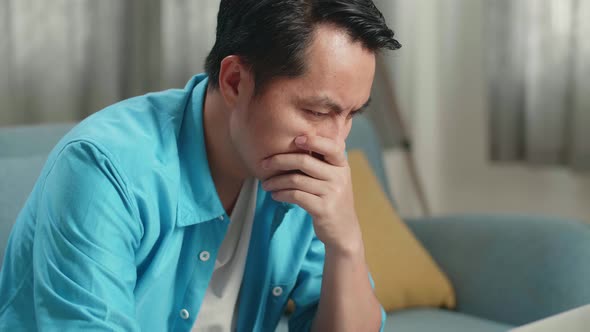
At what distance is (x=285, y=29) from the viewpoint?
107 centimetres

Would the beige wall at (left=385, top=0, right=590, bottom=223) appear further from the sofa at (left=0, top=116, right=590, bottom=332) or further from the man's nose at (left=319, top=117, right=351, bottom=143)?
the man's nose at (left=319, top=117, right=351, bottom=143)

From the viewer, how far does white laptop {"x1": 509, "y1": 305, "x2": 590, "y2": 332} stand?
0.69 m

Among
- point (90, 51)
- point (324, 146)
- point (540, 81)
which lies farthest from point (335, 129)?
point (540, 81)

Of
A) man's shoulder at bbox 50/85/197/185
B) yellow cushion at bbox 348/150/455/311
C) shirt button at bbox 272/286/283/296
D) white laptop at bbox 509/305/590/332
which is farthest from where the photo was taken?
yellow cushion at bbox 348/150/455/311

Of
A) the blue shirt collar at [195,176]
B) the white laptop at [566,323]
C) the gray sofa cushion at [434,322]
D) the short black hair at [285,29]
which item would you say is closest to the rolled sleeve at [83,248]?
the blue shirt collar at [195,176]

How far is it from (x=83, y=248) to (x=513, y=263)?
1.13 metres

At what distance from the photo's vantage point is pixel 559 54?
239 cm

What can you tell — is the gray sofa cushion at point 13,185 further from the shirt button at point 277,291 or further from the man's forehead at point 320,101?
the man's forehead at point 320,101

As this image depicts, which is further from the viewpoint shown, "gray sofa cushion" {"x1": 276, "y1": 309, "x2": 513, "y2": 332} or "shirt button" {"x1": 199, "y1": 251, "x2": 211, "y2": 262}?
"gray sofa cushion" {"x1": 276, "y1": 309, "x2": 513, "y2": 332}

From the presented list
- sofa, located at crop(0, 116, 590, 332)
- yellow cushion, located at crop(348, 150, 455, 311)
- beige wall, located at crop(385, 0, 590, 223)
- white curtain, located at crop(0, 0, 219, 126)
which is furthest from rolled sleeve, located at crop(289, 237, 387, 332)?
beige wall, located at crop(385, 0, 590, 223)

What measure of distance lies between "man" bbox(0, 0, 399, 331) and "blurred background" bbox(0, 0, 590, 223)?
79cm

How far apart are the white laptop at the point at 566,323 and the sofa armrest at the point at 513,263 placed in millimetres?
845

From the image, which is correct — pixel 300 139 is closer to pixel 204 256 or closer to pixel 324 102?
pixel 324 102

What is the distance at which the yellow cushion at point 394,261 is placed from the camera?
180 centimetres
